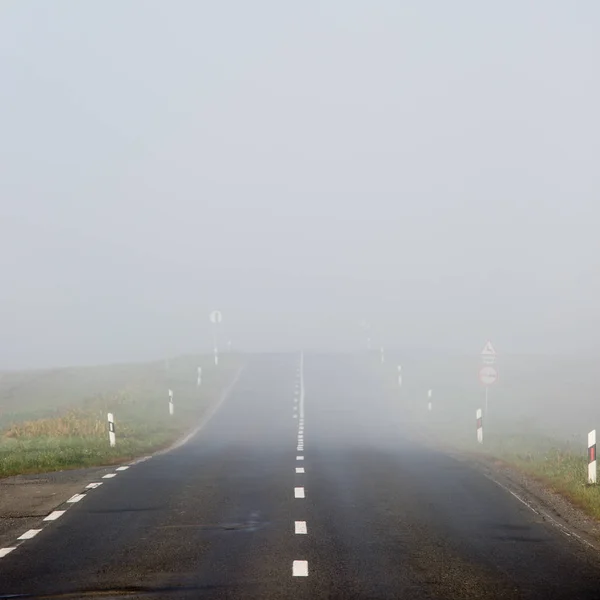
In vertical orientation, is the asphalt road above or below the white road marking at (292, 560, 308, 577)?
below

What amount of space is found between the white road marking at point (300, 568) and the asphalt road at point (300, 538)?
A: 23 mm

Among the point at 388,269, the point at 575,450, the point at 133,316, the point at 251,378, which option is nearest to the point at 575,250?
the point at 388,269

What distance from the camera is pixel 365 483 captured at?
20.0 metres

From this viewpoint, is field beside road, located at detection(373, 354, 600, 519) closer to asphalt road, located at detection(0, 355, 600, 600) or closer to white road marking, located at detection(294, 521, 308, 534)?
asphalt road, located at detection(0, 355, 600, 600)

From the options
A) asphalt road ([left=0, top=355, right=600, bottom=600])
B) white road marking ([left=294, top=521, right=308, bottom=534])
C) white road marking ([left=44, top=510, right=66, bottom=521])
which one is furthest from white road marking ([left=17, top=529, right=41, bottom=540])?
white road marking ([left=294, top=521, right=308, bottom=534])

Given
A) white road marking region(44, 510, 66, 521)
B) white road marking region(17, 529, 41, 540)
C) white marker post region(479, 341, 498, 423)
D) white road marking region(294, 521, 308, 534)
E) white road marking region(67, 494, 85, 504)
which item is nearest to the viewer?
white road marking region(17, 529, 41, 540)

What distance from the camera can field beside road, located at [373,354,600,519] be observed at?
23.1 m

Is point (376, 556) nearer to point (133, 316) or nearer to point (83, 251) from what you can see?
point (133, 316)

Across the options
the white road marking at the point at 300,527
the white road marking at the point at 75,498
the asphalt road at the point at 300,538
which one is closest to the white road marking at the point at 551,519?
the asphalt road at the point at 300,538

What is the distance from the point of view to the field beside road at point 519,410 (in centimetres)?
2311

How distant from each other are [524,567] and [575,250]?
162451 millimetres

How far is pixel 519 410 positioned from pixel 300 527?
3735 cm

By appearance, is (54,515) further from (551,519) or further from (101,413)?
(101,413)

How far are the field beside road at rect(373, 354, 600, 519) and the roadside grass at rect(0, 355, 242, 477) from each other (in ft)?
31.1
